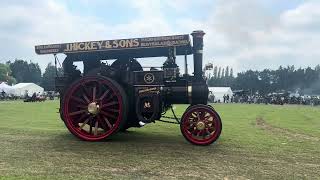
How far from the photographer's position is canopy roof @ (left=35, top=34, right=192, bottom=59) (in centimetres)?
1023

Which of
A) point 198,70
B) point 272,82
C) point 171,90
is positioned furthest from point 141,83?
point 272,82

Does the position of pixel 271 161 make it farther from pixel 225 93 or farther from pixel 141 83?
pixel 225 93

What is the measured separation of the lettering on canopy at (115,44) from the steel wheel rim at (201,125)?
5.31 feet

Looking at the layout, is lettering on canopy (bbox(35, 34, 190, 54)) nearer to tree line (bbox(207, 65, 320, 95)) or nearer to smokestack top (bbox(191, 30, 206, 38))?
smokestack top (bbox(191, 30, 206, 38))

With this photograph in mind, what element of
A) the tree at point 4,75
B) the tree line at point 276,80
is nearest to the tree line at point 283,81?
the tree line at point 276,80

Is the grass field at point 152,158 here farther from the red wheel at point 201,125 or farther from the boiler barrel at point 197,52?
the boiler barrel at point 197,52

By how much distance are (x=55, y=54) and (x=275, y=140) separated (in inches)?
237

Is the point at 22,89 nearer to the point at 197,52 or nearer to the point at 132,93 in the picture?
the point at 132,93

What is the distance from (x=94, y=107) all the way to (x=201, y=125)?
255 cm

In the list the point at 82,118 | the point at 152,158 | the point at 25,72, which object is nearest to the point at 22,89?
the point at 82,118

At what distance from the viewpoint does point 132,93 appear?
10.8 metres

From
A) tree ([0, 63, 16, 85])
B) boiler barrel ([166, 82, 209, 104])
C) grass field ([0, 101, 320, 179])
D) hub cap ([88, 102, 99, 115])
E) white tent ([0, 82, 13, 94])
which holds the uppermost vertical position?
tree ([0, 63, 16, 85])

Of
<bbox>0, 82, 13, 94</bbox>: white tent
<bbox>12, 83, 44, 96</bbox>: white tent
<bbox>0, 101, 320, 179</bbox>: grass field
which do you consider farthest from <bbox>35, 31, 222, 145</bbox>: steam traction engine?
<bbox>12, 83, 44, 96</bbox>: white tent

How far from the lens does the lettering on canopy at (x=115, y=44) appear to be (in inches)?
402
